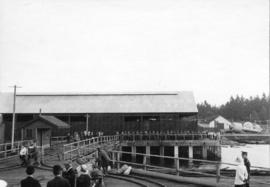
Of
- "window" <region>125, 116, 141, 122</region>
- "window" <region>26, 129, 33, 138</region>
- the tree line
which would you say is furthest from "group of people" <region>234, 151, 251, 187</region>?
the tree line

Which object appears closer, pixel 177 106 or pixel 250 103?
pixel 177 106

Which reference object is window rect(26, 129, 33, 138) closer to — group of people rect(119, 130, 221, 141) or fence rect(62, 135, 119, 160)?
group of people rect(119, 130, 221, 141)

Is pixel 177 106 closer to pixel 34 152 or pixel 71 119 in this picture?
pixel 71 119

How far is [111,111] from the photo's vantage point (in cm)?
4562

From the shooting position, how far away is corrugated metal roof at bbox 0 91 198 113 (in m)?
45.4

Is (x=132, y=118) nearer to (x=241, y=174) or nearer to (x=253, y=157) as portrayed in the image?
(x=253, y=157)

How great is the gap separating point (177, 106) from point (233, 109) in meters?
122

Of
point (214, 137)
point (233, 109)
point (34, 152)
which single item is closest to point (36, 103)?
point (214, 137)

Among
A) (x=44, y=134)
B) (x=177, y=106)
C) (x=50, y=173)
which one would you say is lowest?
(x=50, y=173)

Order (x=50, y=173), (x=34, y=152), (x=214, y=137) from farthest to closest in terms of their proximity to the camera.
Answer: (x=214, y=137) < (x=34, y=152) < (x=50, y=173)

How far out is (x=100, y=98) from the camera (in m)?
49.5

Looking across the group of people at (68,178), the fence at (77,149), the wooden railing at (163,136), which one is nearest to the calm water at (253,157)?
the wooden railing at (163,136)

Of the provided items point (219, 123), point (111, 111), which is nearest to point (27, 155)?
point (111, 111)

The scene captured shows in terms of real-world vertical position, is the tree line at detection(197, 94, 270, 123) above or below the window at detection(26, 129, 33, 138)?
above
